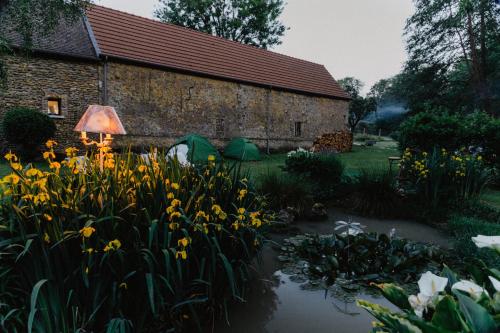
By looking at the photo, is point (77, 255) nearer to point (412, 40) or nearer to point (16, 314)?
point (16, 314)

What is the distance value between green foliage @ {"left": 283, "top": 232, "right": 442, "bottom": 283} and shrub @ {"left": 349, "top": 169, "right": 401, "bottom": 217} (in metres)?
1.76

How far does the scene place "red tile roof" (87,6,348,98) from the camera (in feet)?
45.7

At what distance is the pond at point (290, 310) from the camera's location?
2.58 metres

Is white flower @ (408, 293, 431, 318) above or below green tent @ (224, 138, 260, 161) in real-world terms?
above

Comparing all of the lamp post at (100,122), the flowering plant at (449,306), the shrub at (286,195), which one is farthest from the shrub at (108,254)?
the shrub at (286,195)

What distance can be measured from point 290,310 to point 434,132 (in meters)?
7.61

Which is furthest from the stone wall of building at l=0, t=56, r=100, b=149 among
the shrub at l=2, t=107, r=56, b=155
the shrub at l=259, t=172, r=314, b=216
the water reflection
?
the water reflection

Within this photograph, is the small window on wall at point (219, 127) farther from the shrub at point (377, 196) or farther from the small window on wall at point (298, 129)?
the shrub at point (377, 196)

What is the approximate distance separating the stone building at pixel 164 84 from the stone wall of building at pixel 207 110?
0.04m

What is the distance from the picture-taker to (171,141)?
48.7 feet

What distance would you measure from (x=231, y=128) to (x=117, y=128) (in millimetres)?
12451

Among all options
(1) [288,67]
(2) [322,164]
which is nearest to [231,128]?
(1) [288,67]

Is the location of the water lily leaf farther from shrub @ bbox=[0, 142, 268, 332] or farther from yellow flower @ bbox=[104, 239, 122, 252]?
yellow flower @ bbox=[104, 239, 122, 252]

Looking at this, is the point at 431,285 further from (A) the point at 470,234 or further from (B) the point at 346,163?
(B) the point at 346,163
